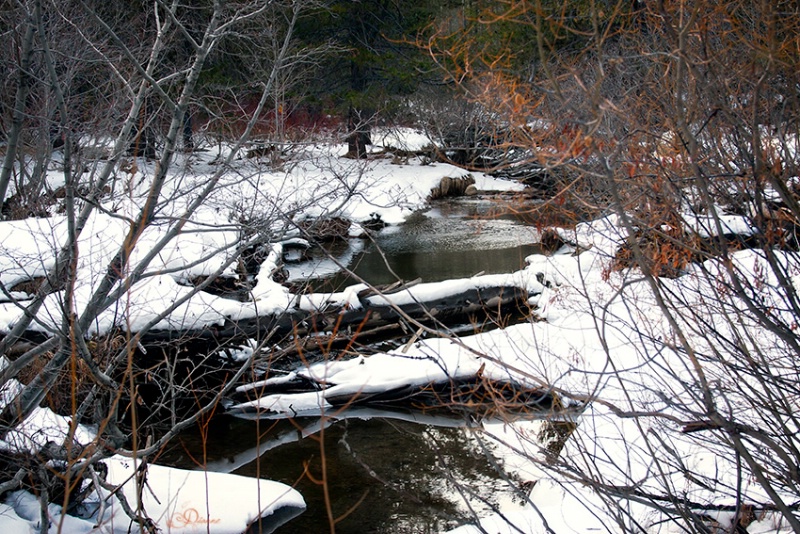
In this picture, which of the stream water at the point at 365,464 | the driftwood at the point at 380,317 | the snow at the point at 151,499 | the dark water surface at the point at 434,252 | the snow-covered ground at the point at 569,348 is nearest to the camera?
the snow-covered ground at the point at 569,348

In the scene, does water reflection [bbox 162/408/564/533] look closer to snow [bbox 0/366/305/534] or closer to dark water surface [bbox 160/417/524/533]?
dark water surface [bbox 160/417/524/533]

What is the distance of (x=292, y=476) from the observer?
5918mm

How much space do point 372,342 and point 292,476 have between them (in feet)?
9.27

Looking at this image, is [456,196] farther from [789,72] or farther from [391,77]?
[789,72]

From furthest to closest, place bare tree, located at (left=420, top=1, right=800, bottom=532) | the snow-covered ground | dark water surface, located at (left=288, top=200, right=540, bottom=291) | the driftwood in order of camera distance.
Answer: dark water surface, located at (left=288, top=200, right=540, bottom=291), the driftwood, the snow-covered ground, bare tree, located at (left=420, top=1, right=800, bottom=532)

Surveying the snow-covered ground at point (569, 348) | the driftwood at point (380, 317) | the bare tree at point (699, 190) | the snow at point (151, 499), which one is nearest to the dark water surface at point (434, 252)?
the snow-covered ground at point (569, 348)

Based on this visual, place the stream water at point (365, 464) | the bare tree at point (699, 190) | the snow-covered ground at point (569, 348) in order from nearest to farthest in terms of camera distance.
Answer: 1. the bare tree at point (699, 190)
2. the snow-covered ground at point (569, 348)
3. the stream water at point (365, 464)

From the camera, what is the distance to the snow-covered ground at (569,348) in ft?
11.0

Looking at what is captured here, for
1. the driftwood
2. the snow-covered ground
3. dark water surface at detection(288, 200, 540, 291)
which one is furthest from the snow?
dark water surface at detection(288, 200, 540, 291)

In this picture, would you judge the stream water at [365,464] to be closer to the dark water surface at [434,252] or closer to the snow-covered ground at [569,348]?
the snow-covered ground at [569,348]

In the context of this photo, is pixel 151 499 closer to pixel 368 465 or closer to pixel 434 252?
pixel 368 465

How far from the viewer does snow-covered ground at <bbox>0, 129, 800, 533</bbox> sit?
11.0 ft

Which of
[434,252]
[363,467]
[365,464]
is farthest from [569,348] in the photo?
[434,252]

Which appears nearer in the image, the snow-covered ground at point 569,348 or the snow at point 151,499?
the snow-covered ground at point 569,348
